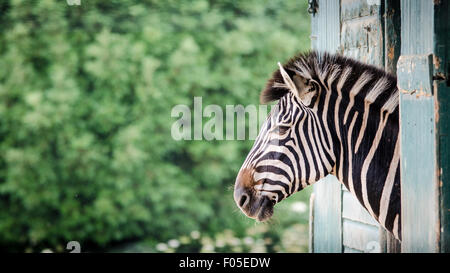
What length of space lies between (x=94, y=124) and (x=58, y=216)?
128cm

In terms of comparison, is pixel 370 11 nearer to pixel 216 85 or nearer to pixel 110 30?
pixel 216 85

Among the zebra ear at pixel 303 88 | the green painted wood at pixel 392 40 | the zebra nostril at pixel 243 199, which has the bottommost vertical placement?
the zebra nostril at pixel 243 199

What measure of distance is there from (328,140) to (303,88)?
288mm

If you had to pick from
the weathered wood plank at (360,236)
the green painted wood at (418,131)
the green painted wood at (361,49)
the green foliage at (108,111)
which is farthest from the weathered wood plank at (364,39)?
the green foliage at (108,111)

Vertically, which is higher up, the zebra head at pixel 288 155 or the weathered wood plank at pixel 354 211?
the zebra head at pixel 288 155

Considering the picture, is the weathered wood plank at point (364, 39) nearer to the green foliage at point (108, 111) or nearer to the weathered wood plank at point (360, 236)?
the weathered wood plank at point (360, 236)

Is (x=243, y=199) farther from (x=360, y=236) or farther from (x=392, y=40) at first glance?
(x=392, y=40)

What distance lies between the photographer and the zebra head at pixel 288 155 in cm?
230

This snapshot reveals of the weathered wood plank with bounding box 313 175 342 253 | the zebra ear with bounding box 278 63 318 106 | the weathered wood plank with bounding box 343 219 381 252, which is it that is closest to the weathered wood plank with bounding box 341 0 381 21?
the zebra ear with bounding box 278 63 318 106

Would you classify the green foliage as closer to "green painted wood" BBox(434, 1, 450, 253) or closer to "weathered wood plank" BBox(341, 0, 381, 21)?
"weathered wood plank" BBox(341, 0, 381, 21)

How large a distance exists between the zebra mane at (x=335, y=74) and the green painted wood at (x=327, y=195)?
3.09 feet

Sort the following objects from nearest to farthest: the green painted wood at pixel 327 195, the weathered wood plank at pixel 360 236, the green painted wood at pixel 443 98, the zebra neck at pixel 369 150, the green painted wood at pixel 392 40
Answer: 1. the green painted wood at pixel 443 98
2. the zebra neck at pixel 369 150
3. the green painted wood at pixel 392 40
4. the weathered wood plank at pixel 360 236
5. the green painted wood at pixel 327 195

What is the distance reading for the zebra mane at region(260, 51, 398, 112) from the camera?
2221 mm
